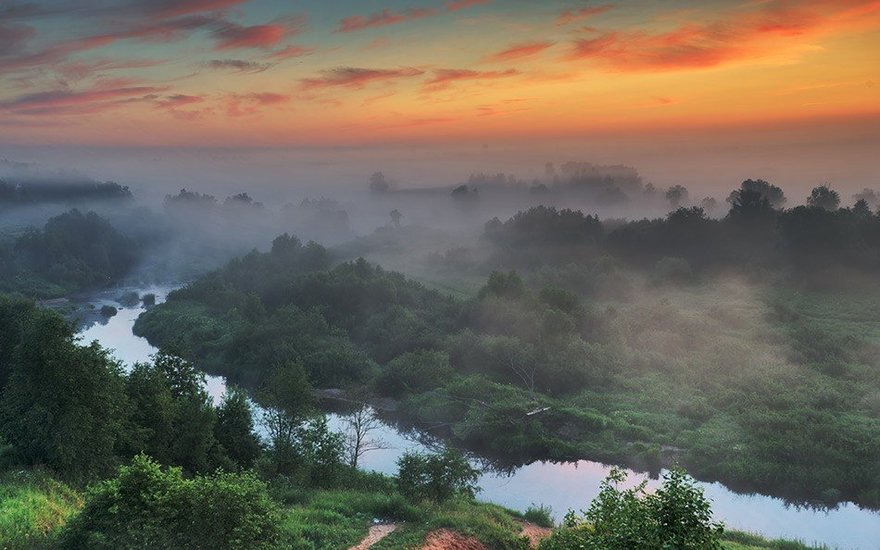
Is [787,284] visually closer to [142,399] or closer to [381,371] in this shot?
[381,371]

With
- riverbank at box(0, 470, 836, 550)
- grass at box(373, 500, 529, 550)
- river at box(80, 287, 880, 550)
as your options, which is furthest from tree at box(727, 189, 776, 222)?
grass at box(373, 500, 529, 550)

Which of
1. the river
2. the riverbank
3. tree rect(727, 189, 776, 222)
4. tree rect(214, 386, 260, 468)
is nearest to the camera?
the riverbank

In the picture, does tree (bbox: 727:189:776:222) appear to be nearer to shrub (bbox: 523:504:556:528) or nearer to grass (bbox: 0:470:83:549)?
shrub (bbox: 523:504:556:528)

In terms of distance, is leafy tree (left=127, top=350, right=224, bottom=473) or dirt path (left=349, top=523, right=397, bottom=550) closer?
dirt path (left=349, top=523, right=397, bottom=550)

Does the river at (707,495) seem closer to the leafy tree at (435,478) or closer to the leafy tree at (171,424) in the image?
the leafy tree at (171,424)

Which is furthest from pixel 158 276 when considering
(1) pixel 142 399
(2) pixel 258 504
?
(2) pixel 258 504

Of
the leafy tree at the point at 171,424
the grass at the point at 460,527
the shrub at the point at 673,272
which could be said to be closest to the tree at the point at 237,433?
the leafy tree at the point at 171,424
